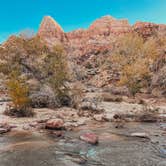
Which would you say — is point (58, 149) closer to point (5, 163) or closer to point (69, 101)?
point (5, 163)

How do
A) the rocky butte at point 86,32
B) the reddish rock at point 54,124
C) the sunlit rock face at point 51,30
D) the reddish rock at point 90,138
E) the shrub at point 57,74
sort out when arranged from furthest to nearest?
the sunlit rock face at point 51,30
the rocky butte at point 86,32
the shrub at point 57,74
the reddish rock at point 54,124
the reddish rock at point 90,138

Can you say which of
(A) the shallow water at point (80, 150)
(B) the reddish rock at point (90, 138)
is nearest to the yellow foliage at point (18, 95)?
(A) the shallow water at point (80, 150)

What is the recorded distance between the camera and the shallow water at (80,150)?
41.6ft

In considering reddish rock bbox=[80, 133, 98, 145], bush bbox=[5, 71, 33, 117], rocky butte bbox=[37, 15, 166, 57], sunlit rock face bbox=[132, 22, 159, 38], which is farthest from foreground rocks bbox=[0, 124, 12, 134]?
rocky butte bbox=[37, 15, 166, 57]

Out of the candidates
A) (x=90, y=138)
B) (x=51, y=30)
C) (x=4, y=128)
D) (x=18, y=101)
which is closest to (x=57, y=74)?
(x=18, y=101)

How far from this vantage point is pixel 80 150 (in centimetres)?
1462

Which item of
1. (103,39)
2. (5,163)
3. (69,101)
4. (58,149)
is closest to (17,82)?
(69,101)

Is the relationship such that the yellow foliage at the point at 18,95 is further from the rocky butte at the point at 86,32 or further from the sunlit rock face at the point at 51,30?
A: the sunlit rock face at the point at 51,30

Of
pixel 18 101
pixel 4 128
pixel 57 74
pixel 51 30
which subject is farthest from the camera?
pixel 51 30

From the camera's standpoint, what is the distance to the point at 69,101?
95.5 ft

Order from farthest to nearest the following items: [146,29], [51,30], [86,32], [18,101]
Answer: [86,32], [51,30], [146,29], [18,101]

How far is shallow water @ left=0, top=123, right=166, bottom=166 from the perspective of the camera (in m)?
12.7

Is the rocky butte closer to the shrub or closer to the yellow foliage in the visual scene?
the shrub

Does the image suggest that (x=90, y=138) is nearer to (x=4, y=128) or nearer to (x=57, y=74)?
(x=4, y=128)
